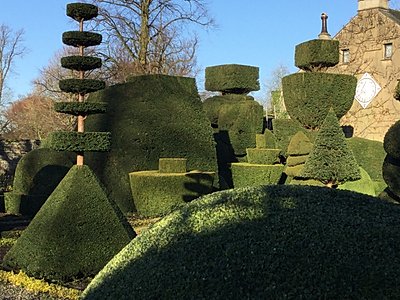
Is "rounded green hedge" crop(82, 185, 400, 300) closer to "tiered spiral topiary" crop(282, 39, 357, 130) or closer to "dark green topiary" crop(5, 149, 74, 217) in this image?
"dark green topiary" crop(5, 149, 74, 217)

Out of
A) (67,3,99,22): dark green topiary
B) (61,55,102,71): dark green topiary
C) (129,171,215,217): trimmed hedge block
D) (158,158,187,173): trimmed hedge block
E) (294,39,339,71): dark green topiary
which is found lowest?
(129,171,215,217): trimmed hedge block

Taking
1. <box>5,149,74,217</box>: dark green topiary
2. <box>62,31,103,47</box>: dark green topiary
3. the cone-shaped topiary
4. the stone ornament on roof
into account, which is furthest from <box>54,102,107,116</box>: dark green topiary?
the stone ornament on roof

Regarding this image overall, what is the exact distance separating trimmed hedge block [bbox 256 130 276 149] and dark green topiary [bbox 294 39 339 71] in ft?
11.8

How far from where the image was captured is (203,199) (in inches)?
144

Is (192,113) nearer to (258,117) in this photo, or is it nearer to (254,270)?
(258,117)

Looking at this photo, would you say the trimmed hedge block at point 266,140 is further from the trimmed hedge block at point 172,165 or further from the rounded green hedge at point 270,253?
the rounded green hedge at point 270,253

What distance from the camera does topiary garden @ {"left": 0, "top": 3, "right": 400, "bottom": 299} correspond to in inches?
113

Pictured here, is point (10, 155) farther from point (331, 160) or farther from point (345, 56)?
point (345, 56)

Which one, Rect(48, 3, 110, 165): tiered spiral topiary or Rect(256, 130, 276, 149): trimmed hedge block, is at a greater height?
Rect(48, 3, 110, 165): tiered spiral topiary

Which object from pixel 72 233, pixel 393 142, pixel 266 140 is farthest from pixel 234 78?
pixel 72 233

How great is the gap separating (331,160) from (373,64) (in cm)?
1918

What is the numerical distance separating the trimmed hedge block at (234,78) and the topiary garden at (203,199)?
278mm

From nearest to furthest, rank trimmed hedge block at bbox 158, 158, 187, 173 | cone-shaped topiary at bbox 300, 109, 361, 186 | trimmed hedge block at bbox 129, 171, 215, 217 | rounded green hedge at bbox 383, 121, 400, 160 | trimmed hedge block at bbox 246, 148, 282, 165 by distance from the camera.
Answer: rounded green hedge at bbox 383, 121, 400, 160 → cone-shaped topiary at bbox 300, 109, 361, 186 → trimmed hedge block at bbox 129, 171, 215, 217 → trimmed hedge block at bbox 158, 158, 187, 173 → trimmed hedge block at bbox 246, 148, 282, 165

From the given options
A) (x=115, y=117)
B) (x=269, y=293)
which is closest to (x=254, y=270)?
(x=269, y=293)
